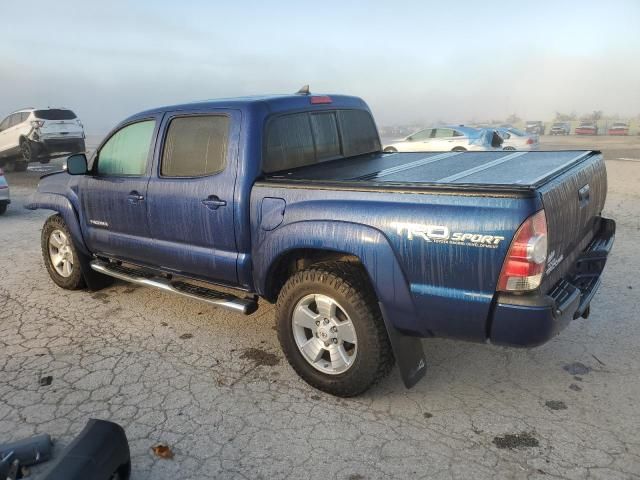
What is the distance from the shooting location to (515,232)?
239 centimetres

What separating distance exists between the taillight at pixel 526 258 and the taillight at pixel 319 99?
2.17 m

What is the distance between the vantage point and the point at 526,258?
94.9 inches

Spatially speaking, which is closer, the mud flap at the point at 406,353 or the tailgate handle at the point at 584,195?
the mud flap at the point at 406,353

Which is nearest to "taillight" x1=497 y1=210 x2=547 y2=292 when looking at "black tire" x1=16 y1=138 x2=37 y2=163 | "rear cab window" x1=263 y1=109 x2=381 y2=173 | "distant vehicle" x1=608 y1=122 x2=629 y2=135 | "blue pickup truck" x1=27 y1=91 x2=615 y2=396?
"blue pickup truck" x1=27 y1=91 x2=615 y2=396

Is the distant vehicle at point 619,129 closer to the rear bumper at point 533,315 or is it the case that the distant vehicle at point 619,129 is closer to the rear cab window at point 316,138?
the rear cab window at point 316,138

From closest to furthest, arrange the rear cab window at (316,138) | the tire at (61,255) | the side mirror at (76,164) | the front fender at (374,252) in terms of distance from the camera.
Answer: the front fender at (374,252) → the rear cab window at (316,138) → the side mirror at (76,164) → the tire at (61,255)

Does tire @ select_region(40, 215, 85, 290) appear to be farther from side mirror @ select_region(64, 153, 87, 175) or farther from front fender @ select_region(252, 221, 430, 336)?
front fender @ select_region(252, 221, 430, 336)

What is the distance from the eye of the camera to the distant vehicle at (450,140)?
14992 mm

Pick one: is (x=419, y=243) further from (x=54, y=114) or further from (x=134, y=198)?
(x=54, y=114)

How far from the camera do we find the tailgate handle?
3.02m

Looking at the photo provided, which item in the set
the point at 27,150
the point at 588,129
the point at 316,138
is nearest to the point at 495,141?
the point at 316,138

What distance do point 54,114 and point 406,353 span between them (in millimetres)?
17797

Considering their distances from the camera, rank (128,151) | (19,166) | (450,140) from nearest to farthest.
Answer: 1. (128,151)
2. (450,140)
3. (19,166)

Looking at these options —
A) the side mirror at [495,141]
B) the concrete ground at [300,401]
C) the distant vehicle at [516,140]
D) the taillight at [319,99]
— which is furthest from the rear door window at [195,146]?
the distant vehicle at [516,140]
